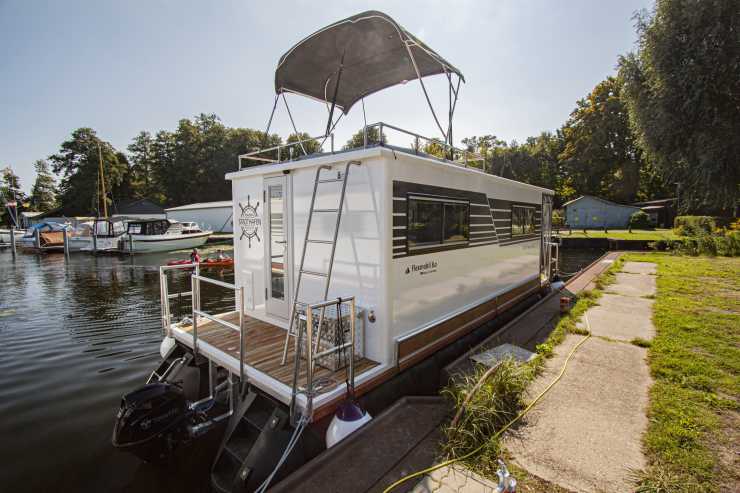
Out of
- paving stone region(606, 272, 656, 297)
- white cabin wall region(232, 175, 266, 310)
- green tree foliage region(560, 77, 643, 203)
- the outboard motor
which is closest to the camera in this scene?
the outboard motor

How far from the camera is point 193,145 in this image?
5244cm

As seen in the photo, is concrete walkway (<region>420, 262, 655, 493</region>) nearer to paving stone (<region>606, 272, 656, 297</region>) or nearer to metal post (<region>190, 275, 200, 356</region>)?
metal post (<region>190, 275, 200, 356</region>)

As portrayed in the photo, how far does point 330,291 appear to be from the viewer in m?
4.79

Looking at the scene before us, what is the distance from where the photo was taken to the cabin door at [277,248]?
5238 mm

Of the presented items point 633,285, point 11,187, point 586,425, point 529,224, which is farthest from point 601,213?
point 11,187

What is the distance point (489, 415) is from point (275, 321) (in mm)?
3394

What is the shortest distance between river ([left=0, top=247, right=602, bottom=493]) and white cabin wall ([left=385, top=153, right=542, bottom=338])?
3103mm

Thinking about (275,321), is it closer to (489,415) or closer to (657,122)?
(489,415)

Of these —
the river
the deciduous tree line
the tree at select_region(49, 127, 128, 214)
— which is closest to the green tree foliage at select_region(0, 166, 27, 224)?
the deciduous tree line

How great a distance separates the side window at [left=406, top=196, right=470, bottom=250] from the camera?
4552 mm

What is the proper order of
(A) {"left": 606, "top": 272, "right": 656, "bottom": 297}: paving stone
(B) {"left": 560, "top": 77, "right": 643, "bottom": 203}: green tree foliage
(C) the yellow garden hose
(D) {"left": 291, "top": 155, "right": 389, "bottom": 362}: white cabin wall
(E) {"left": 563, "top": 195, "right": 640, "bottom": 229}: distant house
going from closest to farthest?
(C) the yellow garden hose < (D) {"left": 291, "top": 155, "right": 389, "bottom": 362}: white cabin wall < (A) {"left": 606, "top": 272, "right": 656, "bottom": 297}: paving stone < (E) {"left": 563, "top": 195, "right": 640, "bottom": 229}: distant house < (B) {"left": 560, "top": 77, "right": 643, "bottom": 203}: green tree foliage

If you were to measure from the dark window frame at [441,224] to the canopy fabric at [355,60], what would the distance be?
182 centimetres

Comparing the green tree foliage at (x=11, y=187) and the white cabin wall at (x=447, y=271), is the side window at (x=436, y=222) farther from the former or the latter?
the green tree foliage at (x=11, y=187)

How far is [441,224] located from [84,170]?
194ft
